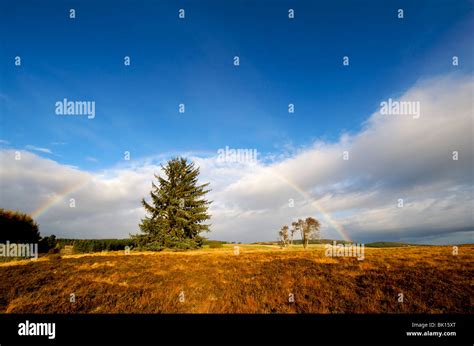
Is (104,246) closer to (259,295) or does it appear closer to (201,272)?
(201,272)

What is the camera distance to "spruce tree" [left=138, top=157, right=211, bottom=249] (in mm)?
35875

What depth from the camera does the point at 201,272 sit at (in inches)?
522

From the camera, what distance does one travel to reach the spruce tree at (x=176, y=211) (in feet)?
118

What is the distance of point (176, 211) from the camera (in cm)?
3731
